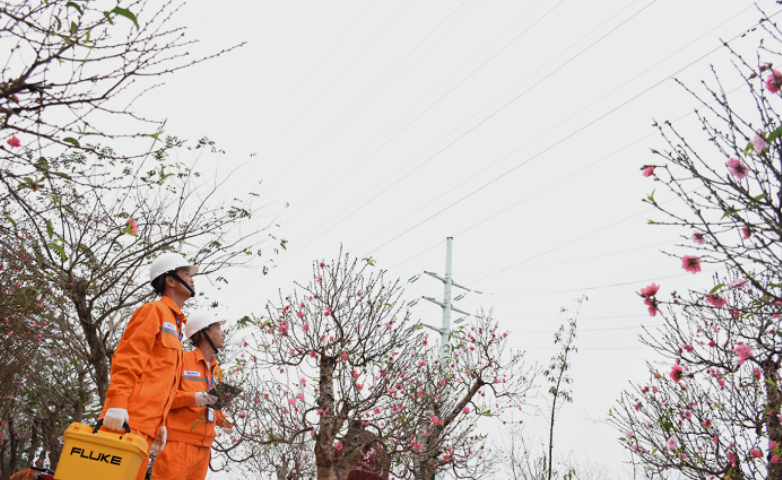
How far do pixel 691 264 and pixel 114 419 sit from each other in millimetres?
3726

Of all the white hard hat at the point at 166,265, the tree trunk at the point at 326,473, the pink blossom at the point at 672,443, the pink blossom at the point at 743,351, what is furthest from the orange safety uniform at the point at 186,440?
the pink blossom at the point at 672,443

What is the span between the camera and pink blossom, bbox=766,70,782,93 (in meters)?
2.91

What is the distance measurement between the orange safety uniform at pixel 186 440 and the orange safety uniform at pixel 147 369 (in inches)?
10.3

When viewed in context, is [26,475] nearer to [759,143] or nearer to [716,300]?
[716,300]

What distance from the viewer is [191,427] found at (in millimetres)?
4117

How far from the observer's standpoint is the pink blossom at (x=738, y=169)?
3.18 meters

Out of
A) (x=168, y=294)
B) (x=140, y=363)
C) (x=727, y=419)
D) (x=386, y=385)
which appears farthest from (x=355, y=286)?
(x=727, y=419)

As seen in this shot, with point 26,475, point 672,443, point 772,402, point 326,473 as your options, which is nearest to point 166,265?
point 26,475

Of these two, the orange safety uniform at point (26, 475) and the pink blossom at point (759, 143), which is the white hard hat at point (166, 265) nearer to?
the orange safety uniform at point (26, 475)

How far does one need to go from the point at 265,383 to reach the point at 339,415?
1.24 m

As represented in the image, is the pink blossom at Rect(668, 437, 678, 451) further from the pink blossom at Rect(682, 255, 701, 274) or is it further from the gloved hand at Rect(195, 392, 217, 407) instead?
the gloved hand at Rect(195, 392, 217, 407)

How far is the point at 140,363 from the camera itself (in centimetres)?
Result: 350

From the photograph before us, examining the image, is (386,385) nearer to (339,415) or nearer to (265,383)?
(339,415)

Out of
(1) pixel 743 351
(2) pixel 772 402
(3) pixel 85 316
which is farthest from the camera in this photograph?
(3) pixel 85 316
